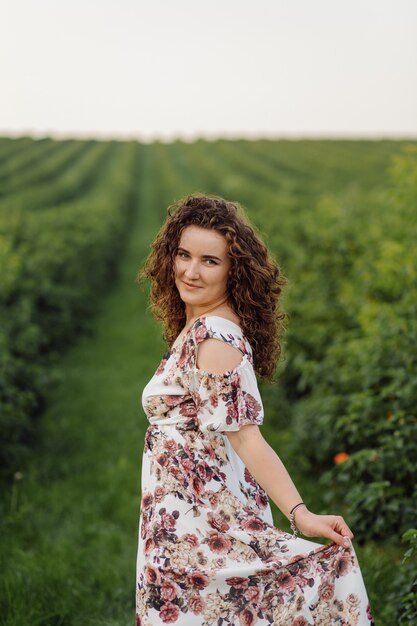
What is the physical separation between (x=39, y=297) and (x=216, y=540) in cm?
794

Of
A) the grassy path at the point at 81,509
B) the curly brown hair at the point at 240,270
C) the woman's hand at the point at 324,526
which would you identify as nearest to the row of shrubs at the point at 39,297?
the grassy path at the point at 81,509

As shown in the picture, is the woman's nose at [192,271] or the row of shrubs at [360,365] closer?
the woman's nose at [192,271]

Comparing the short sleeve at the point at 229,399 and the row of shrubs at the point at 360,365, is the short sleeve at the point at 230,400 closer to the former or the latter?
the short sleeve at the point at 229,399

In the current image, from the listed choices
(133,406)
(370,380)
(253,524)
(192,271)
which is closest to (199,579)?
(253,524)

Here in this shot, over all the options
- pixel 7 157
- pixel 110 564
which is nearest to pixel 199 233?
pixel 110 564

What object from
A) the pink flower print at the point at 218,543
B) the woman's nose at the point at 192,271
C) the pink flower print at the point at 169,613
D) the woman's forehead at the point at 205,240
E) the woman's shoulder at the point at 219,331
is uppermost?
the woman's forehead at the point at 205,240

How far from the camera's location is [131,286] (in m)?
18.7

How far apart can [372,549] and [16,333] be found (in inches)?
165

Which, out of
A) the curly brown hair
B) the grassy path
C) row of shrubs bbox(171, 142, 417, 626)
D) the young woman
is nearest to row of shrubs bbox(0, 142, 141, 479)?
the grassy path

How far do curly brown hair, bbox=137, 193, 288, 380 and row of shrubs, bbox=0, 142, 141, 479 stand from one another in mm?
2909

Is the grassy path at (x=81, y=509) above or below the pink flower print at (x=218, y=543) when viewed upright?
below

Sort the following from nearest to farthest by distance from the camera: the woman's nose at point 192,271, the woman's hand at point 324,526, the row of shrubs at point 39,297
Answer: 1. the woman's hand at point 324,526
2. the woman's nose at point 192,271
3. the row of shrubs at point 39,297

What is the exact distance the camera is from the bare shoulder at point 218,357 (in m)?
2.06

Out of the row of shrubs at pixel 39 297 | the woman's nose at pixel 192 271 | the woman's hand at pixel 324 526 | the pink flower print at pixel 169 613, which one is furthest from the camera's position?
the row of shrubs at pixel 39 297
